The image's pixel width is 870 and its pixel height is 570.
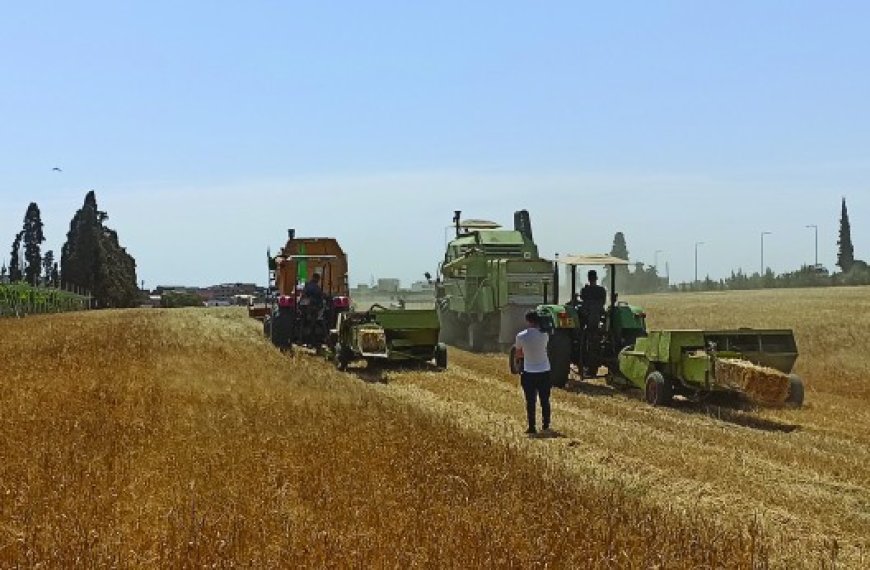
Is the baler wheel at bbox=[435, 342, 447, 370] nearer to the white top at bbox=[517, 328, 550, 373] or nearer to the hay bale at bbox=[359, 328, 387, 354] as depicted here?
the hay bale at bbox=[359, 328, 387, 354]

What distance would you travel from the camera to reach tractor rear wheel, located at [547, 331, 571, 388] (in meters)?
16.2

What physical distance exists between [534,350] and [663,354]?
10.4 ft

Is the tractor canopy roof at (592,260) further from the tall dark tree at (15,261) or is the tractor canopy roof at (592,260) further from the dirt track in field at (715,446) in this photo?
the tall dark tree at (15,261)

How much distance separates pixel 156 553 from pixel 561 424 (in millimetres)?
7530

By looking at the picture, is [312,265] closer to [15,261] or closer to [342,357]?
[342,357]

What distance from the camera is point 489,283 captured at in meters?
24.6

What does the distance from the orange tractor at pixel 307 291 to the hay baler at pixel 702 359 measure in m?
8.90

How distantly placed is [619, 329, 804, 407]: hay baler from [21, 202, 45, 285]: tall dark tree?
70376mm

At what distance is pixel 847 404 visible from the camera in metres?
14.9


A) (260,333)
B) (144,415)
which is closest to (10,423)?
(144,415)

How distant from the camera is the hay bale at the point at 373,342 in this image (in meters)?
18.6

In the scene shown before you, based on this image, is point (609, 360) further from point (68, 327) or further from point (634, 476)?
point (68, 327)

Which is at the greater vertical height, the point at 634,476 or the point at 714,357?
the point at 714,357

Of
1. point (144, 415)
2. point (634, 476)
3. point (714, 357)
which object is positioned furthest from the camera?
point (714, 357)
